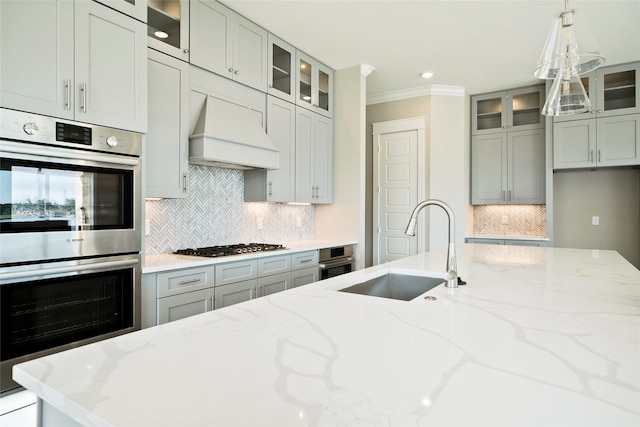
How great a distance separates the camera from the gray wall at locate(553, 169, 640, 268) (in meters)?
4.56

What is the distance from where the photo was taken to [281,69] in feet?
12.2

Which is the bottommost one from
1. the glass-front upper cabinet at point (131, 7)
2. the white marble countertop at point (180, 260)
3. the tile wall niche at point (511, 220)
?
the white marble countertop at point (180, 260)

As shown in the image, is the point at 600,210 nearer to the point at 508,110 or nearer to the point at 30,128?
the point at 508,110

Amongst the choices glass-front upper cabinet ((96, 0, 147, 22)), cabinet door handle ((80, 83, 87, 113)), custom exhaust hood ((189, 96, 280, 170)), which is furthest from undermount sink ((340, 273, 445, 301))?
glass-front upper cabinet ((96, 0, 147, 22))

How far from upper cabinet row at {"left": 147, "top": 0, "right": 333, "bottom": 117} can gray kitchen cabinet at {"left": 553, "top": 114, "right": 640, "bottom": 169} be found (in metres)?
2.89

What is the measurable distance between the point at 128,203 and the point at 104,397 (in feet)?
5.89

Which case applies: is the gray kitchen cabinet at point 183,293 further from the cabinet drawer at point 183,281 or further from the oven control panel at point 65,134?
the oven control panel at point 65,134

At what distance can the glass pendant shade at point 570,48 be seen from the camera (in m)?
1.83

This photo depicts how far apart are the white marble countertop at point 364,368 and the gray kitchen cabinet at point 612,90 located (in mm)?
3890

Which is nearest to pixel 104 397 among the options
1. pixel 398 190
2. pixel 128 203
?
pixel 128 203

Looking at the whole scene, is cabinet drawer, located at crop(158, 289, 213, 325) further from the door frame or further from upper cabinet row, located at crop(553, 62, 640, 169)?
upper cabinet row, located at crop(553, 62, 640, 169)

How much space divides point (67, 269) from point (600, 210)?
5.57m

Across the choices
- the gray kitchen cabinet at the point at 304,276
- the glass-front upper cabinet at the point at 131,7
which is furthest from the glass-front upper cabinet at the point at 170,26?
the gray kitchen cabinet at the point at 304,276

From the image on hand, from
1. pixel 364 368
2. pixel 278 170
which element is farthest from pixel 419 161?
pixel 364 368
